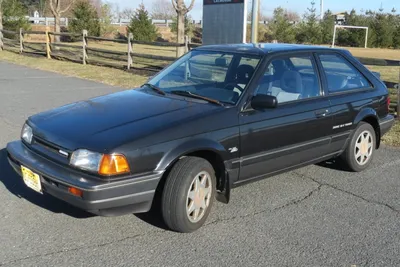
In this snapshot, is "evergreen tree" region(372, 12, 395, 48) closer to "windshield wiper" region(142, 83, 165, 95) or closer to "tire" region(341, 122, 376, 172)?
"tire" region(341, 122, 376, 172)

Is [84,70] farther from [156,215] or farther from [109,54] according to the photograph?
[156,215]

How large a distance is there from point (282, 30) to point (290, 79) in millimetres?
34626

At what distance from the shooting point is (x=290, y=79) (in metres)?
4.59

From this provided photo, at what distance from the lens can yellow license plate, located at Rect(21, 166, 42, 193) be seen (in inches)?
140

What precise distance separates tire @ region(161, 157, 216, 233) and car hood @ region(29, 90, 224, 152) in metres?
0.38

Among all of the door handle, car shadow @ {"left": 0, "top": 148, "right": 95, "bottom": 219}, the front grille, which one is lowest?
car shadow @ {"left": 0, "top": 148, "right": 95, "bottom": 219}

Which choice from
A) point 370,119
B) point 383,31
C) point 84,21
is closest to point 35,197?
point 370,119

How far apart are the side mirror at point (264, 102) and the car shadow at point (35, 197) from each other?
1.74 meters

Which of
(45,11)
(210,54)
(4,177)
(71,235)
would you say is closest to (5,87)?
(4,177)

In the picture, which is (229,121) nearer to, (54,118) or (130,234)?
(130,234)

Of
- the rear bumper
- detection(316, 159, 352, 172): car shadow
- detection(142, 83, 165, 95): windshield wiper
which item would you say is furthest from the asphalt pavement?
detection(142, 83, 165, 95): windshield wiper

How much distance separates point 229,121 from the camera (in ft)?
12.7

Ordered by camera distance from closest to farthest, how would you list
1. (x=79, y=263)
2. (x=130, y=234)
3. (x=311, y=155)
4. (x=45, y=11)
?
(x=79, y=263) → (x=130, y=234) → (x=311, y=155) → (x=45, y=11)

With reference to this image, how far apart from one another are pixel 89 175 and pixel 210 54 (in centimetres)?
217
